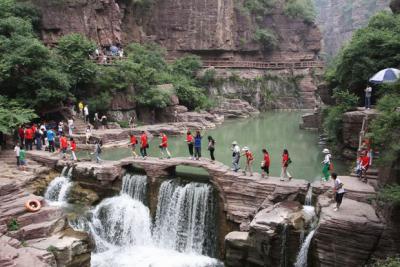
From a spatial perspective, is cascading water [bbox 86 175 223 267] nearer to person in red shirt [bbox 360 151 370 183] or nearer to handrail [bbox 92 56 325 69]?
person in red shirt [bbox 360 151 370 183]

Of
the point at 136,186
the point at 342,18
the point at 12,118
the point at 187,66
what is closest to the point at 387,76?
the point at 136,186

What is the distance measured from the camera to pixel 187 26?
51.5 metres

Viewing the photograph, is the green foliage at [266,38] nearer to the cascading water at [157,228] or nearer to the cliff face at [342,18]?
the cliff face at [342,18]

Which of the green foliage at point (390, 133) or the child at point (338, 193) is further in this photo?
the child at point (338, 193)

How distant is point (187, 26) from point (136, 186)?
37.5m

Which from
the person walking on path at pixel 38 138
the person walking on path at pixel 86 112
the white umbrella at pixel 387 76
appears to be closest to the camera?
the white umbrella at pixel 387 76

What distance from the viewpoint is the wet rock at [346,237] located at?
11.0 meters

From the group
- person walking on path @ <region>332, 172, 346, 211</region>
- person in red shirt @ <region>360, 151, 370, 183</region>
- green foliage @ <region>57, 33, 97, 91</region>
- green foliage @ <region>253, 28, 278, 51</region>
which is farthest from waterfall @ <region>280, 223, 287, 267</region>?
green foliage @ <region>253, 28, 278, 51</region>

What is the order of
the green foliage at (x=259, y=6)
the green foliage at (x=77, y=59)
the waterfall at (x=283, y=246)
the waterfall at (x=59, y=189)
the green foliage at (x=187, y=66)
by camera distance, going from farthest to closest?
the green foliage at (x=259, y=6) → the green foliage at (x=187, y=66) → the green foliage at (x=77, y=59) → the waterfall at (x=59, y=189) → the waterfall at (x=283, y=246)

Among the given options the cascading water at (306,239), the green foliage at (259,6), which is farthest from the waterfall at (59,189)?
the green foliage at (259,6)

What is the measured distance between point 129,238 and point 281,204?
21.5 ft

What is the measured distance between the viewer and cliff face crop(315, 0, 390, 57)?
8856 centimetres

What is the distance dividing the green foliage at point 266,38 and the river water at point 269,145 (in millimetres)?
20994

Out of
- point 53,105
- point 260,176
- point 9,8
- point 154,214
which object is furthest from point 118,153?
point 9,8
